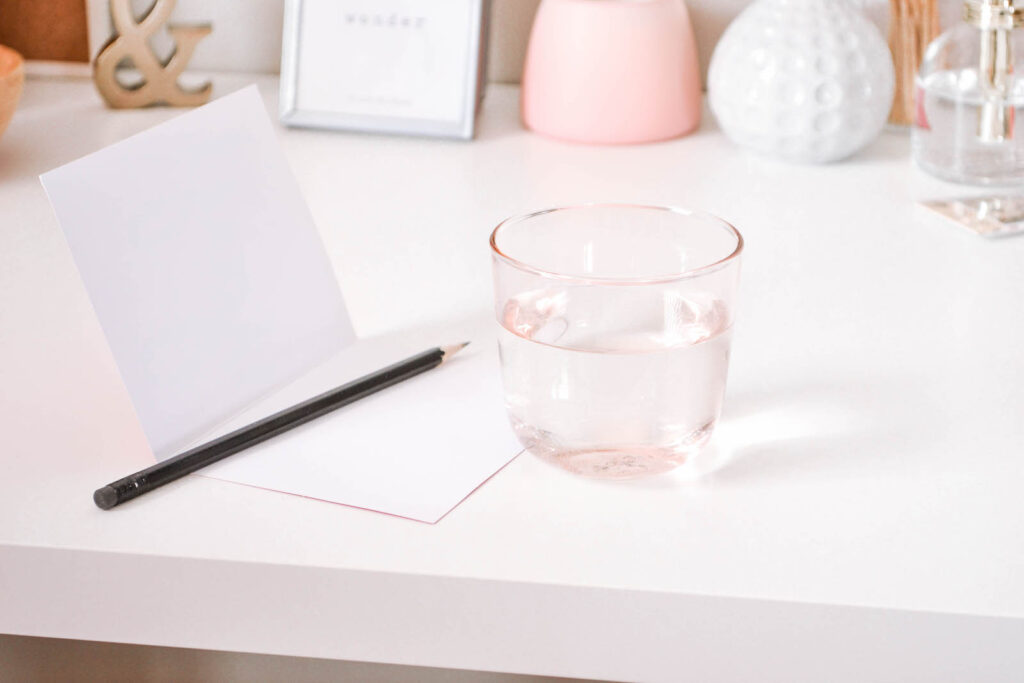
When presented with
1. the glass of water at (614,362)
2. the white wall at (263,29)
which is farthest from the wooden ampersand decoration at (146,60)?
the glass of water at (614,362)

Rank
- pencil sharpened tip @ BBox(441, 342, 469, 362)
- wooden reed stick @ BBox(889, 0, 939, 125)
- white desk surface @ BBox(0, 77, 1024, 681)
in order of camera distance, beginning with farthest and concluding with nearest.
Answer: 1. wooden reed stick @ BBox(889, 0, 939, 125)
2. pencil sharpened tip @ BBox(441, 342, 469, 362)
3. white desk surface @ BBox(0, 77, 1024, 681)

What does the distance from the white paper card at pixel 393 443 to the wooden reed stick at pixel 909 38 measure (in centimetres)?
56

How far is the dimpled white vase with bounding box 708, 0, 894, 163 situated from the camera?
A: 91 centimetres

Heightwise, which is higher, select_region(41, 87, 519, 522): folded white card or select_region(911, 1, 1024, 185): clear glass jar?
select_region(41, 87, 519, 522): folded white card

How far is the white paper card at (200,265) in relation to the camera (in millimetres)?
513

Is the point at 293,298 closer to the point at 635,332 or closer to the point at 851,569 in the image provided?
the point at 635,332

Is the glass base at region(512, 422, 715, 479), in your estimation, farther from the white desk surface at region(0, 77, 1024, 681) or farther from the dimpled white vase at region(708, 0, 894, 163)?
the dimpled white vase at region(708, 0, 894, 163)

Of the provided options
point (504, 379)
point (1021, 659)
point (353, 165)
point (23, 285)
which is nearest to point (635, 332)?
point (504, 379)

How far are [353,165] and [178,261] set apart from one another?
41 cm

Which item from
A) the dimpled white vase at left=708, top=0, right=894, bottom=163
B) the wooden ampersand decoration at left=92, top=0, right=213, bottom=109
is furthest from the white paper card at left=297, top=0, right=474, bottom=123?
the dimpled white vase at left=708, top=0, right=894, bottom=163

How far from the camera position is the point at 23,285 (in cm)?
70

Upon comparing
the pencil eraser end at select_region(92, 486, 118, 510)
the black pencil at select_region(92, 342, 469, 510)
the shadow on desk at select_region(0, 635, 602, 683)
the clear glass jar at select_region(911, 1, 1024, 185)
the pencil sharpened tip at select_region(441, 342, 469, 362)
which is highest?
the pencil eraser end at select_region(92, 486, 118, 510)

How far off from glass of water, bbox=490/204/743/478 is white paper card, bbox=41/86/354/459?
132mm

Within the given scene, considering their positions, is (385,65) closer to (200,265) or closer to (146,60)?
(146,60)
